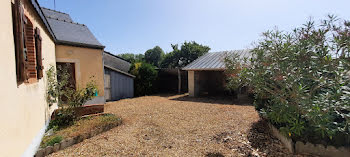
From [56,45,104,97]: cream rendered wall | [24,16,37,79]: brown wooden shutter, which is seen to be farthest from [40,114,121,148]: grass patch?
[56,45,104,97]: cream rendered wall

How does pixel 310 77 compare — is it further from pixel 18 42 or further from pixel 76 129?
pixel 76 129

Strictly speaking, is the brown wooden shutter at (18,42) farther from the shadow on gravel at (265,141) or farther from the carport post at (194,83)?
the carport post at (194,83)

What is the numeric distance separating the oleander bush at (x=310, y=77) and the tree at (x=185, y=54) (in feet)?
80.4

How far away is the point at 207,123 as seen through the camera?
552 cm

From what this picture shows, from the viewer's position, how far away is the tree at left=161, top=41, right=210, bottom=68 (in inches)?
1097

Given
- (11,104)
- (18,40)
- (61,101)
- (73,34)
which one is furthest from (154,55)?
(11,104)

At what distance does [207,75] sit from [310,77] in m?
11.0

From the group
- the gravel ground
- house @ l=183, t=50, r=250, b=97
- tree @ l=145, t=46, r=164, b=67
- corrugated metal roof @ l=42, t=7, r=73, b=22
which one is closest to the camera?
the gravel ground

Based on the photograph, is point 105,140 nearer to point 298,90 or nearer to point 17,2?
point 17,2

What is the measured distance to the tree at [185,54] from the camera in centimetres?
2786

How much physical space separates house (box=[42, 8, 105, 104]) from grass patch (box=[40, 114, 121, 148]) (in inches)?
104

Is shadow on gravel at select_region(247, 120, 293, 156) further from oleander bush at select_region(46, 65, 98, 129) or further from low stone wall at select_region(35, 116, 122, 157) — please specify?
oleander bush at select_region(46, 65, 98, 129)

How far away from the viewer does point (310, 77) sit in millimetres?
2547

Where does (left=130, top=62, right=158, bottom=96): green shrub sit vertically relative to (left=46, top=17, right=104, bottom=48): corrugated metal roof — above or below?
below
